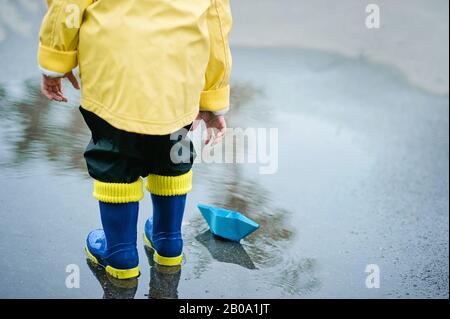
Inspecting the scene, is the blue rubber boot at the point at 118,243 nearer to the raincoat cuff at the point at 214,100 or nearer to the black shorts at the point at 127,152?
the black shorts at the point at 127,152

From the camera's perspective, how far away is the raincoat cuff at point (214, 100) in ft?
8.43

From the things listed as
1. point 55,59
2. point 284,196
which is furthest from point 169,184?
point 284,196

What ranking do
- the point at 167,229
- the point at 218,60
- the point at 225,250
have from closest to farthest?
1. the point at 218,60
2. the point at 167,229
3. the point at 225,250

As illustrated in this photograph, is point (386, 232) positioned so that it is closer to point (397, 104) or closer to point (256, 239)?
point (256, 239)

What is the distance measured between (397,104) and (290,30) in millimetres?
→ 1435

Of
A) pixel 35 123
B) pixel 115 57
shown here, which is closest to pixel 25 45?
pixel 35 123

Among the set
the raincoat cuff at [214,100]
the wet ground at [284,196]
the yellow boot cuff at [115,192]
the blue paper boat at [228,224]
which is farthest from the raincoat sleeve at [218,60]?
A: the wet ground at [284,196]

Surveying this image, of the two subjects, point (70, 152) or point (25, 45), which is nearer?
point (70, 152)

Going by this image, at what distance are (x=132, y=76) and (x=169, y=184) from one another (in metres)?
0.53

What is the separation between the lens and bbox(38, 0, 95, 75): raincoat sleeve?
217 cm

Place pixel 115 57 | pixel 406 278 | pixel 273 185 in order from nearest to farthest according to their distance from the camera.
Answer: pixel 115 57 → pixel 406 278 → pixel 273 185

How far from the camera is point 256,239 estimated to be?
3.14 metres

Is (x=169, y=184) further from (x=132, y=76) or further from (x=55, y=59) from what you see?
(x=55, y=59)

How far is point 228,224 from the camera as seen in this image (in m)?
3.03
